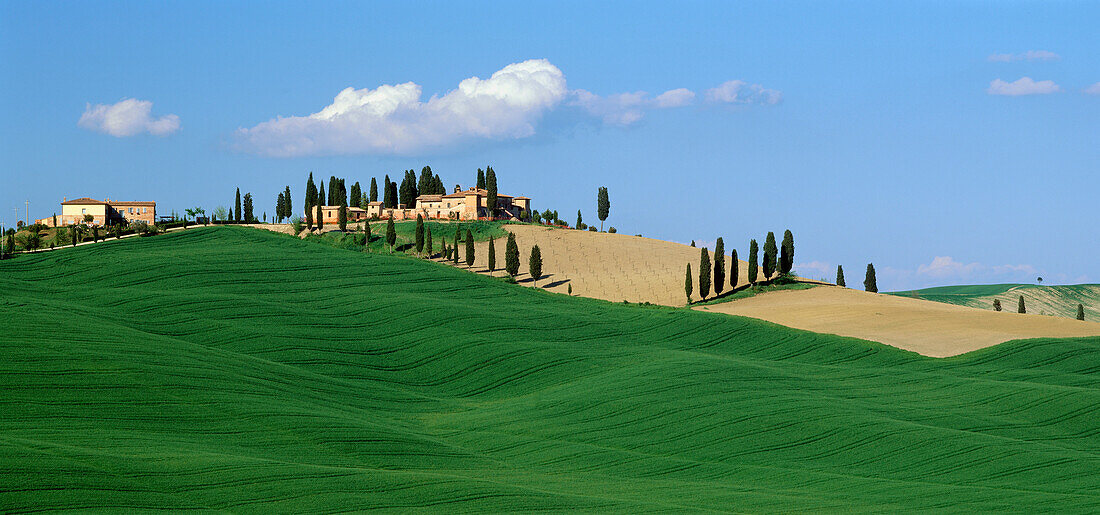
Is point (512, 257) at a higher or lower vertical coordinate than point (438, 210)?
lower

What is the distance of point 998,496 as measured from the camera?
30.0 m

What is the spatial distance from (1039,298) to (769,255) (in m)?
53.9

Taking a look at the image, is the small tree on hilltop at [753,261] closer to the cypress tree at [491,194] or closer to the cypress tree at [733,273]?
the cypress tree at [733,273]

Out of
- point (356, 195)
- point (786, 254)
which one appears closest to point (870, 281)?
point (786, 254)

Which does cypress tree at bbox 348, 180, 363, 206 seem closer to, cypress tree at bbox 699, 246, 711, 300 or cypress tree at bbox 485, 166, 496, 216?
cypress tree at bbox 485, 166, 496, 216

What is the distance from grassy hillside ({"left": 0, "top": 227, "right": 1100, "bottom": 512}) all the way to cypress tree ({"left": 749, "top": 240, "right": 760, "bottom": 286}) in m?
27.0

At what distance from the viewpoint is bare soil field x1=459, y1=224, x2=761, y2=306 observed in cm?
9594

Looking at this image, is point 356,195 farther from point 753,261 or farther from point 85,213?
point 753,261

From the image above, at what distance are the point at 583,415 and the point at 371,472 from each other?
14.8 metres

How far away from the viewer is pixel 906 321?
75188 mm

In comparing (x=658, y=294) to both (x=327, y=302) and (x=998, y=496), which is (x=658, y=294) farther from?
(x=998, y=496)

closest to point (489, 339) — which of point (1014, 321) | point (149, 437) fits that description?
point (149, 437)

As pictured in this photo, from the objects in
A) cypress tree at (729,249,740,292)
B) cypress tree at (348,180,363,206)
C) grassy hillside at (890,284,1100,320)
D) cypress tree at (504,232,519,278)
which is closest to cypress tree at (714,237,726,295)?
cypress tree at (729,249,740,292)

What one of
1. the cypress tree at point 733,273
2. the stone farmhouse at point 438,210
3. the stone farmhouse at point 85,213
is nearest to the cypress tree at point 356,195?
the stone farmhouse at point 438,210
